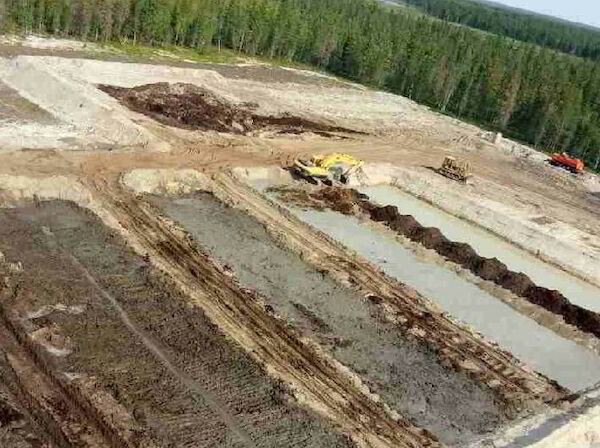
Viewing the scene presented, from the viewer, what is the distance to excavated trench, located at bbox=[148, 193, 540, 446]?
14.9 meters

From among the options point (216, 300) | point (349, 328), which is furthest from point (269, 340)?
point (349, 328)

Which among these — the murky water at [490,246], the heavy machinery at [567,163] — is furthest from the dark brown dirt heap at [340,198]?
the heavy machinery at [567,163]

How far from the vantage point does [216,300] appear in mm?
17172

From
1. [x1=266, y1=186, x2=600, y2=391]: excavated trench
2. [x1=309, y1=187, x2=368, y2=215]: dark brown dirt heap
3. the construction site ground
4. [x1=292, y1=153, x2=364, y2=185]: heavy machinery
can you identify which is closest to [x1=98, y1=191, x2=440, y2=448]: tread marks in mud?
the construction site ground

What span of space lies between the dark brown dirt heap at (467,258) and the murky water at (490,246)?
124 cm

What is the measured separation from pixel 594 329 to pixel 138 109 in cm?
2097

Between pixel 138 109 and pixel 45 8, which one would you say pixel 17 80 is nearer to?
pixel 138 109

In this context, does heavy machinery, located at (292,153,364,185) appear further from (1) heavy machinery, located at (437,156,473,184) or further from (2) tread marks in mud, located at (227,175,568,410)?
(1) heavy machinery, located at (437,156,473,184)

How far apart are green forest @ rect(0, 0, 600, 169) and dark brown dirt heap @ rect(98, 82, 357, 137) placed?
8887 mm

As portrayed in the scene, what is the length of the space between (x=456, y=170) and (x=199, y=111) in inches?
471

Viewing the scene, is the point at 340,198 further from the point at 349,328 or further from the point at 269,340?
the point at 269,340

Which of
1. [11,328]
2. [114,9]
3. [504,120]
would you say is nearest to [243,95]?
[114,9]

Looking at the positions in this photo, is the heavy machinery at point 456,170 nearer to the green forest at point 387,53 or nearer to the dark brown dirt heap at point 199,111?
the dark brown dirt heap at point 199,111

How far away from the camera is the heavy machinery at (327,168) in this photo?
26.9 m
